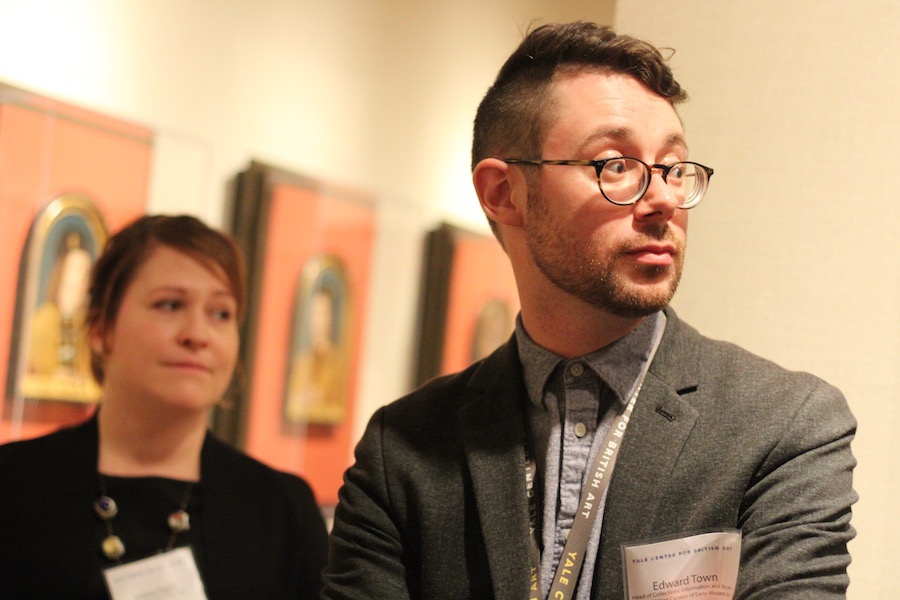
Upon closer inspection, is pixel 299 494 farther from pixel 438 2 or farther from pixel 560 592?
pixel 438 2

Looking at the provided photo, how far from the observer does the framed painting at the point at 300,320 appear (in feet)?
13.4

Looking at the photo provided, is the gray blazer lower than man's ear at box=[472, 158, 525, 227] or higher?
lower

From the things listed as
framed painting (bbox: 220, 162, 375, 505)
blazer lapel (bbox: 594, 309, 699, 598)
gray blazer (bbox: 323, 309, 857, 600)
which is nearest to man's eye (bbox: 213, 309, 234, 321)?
framed painting (bbox: 220, 162, 375, 505)

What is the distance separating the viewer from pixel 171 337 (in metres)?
3.33

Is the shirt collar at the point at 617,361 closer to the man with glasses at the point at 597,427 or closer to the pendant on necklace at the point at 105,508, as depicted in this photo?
the man with glasses at the point at 597,427

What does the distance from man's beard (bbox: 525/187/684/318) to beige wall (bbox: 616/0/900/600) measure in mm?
527

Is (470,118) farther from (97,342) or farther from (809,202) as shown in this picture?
(809,202)

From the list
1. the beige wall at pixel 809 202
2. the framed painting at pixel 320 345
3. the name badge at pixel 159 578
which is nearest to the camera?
the beige wall at pixel 809 202

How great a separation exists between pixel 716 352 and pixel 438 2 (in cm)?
320

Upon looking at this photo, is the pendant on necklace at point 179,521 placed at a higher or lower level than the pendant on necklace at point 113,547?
higher

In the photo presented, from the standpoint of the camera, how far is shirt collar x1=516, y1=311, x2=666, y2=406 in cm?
207

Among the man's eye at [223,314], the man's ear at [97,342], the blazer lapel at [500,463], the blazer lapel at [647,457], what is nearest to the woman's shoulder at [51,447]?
the man's ear at [97,342]

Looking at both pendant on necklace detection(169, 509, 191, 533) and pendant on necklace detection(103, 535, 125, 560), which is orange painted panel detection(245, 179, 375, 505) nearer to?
pendant on necklace detection(169, 509, 191, 533)

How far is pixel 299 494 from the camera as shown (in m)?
3.59
